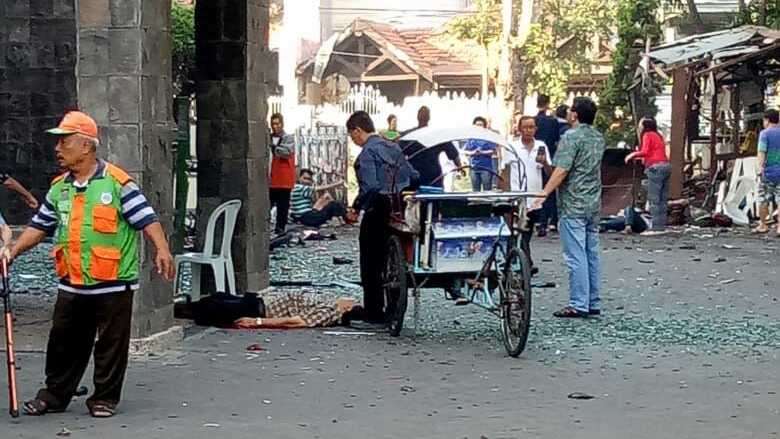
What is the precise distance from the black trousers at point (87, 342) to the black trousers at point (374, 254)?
12.0ft

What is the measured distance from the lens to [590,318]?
39.2 ft

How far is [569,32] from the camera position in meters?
38.2

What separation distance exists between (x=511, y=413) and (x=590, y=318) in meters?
4.15

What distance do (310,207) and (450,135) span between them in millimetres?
11876

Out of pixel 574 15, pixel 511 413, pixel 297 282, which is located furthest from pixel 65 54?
pixel 574 15

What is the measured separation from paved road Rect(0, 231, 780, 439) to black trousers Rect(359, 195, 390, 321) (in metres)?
0.49

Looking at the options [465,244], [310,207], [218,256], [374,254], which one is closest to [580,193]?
[465,244]

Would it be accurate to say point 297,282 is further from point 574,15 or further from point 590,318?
point 574,15

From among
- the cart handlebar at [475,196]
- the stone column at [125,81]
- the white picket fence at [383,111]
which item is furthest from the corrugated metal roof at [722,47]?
the stone column at [125,81]

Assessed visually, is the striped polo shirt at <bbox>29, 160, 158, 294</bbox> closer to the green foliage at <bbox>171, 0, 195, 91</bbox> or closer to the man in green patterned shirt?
the man in green patterned shirt

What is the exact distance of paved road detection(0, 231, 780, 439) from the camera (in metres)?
7.52

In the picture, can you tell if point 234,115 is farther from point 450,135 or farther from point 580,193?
point 580,193

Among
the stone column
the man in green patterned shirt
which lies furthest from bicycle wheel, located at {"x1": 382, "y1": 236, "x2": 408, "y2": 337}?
the stone column

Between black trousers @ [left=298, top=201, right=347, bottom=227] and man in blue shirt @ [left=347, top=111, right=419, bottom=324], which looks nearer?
man in blue shirt @ [left=347, top=111, right=419, bottom=324]
